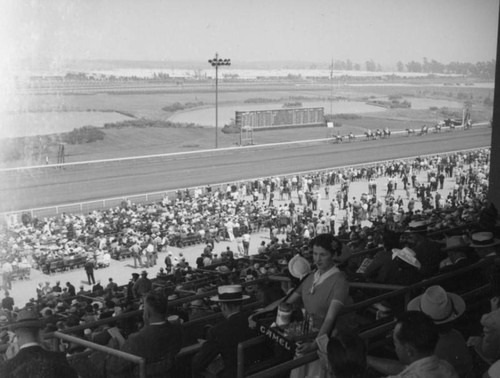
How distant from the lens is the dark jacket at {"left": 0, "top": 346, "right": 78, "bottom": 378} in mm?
2674

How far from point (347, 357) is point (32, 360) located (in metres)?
1.28

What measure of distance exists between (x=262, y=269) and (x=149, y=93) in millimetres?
50239

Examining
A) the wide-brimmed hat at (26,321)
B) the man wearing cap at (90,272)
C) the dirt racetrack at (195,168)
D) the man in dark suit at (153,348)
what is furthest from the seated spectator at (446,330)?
the dirt racetrack at (195,168)

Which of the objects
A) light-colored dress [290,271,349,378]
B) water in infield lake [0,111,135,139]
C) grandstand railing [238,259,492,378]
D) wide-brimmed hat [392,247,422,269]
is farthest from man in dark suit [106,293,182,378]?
water in infield lake [0,111,135,139]

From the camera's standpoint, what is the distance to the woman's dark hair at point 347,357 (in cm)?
220

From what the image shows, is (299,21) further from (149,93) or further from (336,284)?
(336,284)

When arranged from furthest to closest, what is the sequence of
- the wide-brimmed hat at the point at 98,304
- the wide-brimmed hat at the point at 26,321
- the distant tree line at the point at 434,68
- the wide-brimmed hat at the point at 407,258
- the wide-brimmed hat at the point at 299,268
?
the distant tree line at the point at 434,68 → the wide-brimmed hat at the point at 98,304 → the wide-brimmed hat at the point at 407,258 → the wide-brimmed hat at the point at 299,268 → the wide-brimmed hat at the point at 26,321

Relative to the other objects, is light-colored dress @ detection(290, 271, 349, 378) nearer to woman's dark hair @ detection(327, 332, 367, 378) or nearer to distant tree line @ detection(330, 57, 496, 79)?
woman's dark hair @ detection(327, 332, 367, 378)

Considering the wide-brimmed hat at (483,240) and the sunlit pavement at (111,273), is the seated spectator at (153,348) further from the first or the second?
the sunlit pavement at (111,273)

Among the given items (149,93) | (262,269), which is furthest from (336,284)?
(149,93)

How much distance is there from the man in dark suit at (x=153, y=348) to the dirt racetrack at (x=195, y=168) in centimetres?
1982

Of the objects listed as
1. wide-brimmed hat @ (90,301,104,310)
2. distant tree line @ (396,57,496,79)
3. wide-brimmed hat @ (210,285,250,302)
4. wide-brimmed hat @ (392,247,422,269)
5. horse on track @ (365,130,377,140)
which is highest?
distant tree line @ (396,57,496,79)

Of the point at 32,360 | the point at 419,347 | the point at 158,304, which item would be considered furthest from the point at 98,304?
the point at 419,347


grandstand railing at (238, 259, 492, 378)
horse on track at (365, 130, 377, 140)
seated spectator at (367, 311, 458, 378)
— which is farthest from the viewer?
horse on track at (365, 130, 377, 140)
